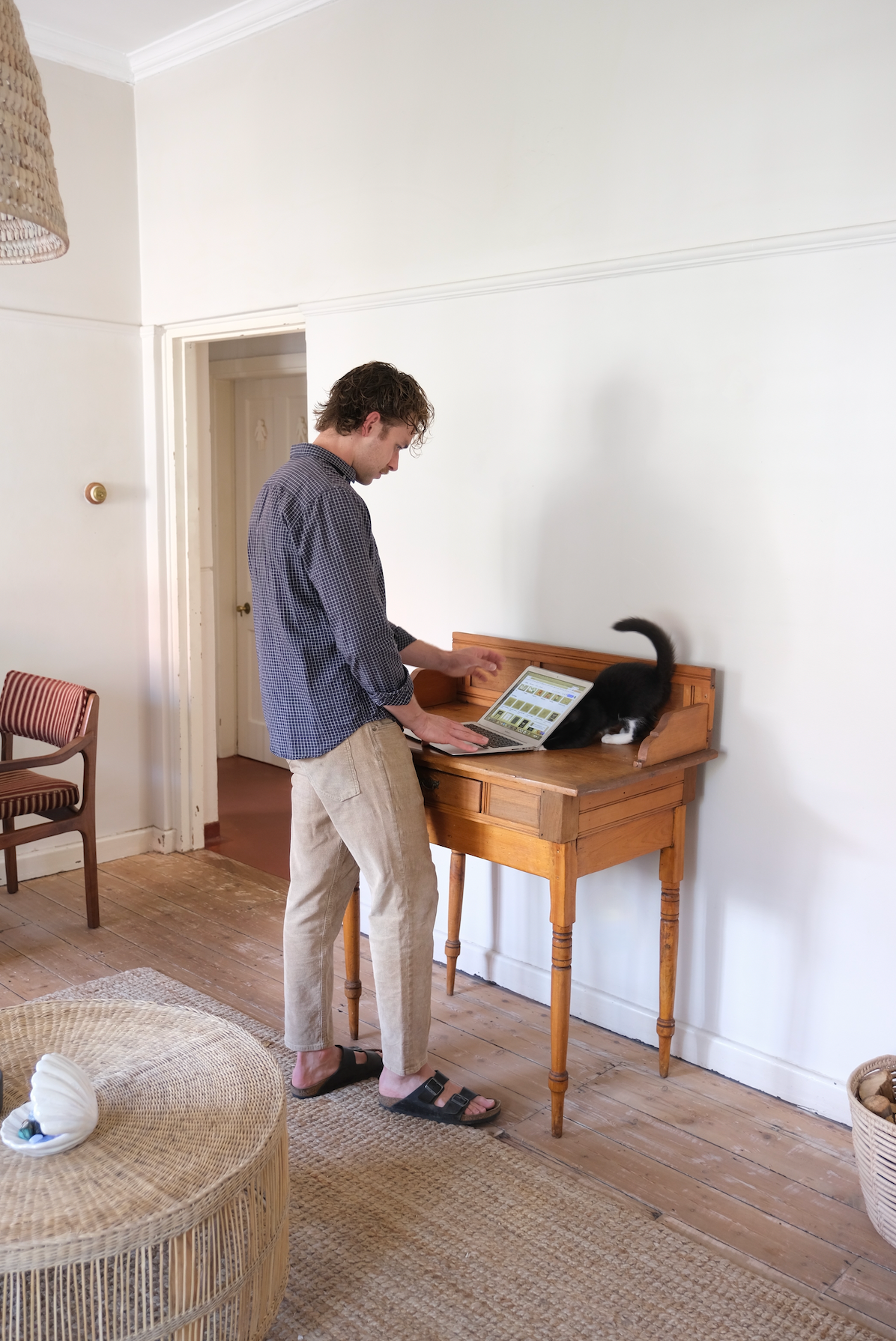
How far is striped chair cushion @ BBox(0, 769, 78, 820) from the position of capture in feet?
A: 11.9

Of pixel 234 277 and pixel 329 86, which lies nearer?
pixel 329 86

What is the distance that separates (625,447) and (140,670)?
2549 mm

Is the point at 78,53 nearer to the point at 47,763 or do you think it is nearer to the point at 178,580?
the point at 178,580

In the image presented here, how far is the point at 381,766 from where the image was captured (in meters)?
2.49

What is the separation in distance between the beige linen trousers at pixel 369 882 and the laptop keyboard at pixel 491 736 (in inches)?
10.5

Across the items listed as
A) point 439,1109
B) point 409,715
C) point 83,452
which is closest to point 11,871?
point 83,452

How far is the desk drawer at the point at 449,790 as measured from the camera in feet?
8.61

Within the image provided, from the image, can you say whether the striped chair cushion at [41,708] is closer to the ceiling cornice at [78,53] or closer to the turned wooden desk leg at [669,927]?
the turned wooden desk leg at [669,927]

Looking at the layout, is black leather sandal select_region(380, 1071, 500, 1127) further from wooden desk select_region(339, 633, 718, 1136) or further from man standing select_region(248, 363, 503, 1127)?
wooden desk select_region(339, 633, 718, 1136)

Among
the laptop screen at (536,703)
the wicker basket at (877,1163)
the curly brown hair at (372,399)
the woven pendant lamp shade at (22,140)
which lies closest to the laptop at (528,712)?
the laptop screen at (536,703)

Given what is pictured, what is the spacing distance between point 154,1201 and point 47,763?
2.31 metres

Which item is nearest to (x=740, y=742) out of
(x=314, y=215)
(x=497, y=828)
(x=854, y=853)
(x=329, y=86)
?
(x=854, y=853)

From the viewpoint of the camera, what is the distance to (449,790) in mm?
2688

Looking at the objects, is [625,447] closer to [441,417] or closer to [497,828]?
[441,417]
